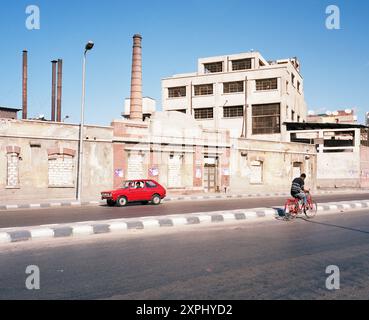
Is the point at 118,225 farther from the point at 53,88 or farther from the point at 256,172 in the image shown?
the point at 53,88

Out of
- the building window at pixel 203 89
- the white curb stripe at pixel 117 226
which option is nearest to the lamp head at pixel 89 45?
the white curb stripe at pixel 117 226

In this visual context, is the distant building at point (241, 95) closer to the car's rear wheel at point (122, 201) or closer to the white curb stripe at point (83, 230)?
A: the car's rear wheel at point (122, 201)

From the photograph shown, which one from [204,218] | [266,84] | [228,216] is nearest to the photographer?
[204,218]

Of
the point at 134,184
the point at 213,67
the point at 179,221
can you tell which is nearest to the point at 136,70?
the point at 134,184

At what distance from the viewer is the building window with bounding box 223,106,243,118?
2128 inches

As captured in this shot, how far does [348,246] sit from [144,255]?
15.4ft

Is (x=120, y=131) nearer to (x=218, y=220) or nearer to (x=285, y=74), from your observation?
(x=218, y=220)

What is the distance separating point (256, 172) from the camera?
116 feet

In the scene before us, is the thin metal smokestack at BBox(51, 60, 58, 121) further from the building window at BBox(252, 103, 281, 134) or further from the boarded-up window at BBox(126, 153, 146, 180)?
the building window at BBox(252, 103, 281, 134)

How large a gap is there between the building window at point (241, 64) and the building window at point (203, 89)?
20.0 feet

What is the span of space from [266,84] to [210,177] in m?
24.9

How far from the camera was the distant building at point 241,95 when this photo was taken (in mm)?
51156

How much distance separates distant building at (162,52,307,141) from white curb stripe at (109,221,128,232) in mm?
37391
